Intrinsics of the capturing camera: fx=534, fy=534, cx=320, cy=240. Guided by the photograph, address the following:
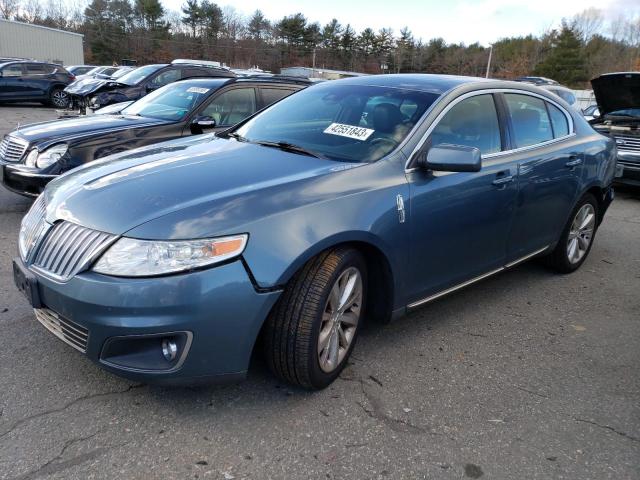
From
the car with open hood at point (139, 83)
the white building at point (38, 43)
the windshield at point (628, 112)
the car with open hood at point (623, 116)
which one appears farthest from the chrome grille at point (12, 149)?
the white building at point (38, 43)

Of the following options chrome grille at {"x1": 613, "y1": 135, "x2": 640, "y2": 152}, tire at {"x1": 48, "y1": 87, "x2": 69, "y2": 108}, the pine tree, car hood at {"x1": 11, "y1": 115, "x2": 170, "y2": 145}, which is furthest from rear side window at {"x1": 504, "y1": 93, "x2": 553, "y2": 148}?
the pine tree

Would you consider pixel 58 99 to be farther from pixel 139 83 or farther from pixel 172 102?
pixel 172 102

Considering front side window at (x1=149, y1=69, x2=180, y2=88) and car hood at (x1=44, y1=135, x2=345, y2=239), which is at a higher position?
front side window at (x1=149, y1=69, x2=180, y2=88)

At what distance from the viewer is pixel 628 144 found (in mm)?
8297

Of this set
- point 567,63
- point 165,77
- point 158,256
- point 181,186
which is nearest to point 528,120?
point 181,186

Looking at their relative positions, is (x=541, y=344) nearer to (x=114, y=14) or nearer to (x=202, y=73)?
(x=202, y=73)

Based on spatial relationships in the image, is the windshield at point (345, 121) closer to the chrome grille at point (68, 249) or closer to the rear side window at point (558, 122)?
the chrome grille at point (68, 249)

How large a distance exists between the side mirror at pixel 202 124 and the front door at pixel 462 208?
10.1ft

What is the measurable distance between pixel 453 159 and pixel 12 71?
20.3m

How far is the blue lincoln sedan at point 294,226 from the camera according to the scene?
2.26m

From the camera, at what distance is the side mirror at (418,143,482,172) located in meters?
2.97

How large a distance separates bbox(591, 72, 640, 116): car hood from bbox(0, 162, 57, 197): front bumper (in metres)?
7.40

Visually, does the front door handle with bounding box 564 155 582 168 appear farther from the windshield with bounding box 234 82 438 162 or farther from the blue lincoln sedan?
the windshield with bounding box 234 82 438 162

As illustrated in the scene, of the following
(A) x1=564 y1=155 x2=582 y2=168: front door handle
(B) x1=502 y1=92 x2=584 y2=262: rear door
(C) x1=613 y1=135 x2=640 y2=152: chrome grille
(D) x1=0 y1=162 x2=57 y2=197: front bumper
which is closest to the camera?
(B) x1=502 y1=92 x2=584 y2=262: rear door
